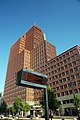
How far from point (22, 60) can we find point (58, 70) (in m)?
45.9

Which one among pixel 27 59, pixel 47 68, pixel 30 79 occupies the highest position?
pixel 27 59

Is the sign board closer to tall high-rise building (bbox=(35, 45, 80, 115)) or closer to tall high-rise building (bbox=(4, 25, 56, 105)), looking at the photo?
tall high-rise building (bbox=(35, 45, 80, 115))

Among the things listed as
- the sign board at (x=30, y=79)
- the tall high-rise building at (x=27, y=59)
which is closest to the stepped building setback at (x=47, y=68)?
the tall high-rise building at (x=27, y=59)

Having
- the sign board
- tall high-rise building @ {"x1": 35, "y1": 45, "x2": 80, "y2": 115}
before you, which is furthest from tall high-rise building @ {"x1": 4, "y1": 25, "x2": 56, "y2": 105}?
the sign board

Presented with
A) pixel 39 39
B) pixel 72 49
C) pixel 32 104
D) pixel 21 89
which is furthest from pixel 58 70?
pixel 39 39

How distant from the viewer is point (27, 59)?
112 metres

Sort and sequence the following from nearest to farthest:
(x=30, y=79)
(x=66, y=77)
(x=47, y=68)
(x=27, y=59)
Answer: (x=30, y=79), (x=66, y=77), (x=47, y=68), (x=27, y=59)

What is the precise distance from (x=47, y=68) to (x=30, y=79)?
54.9 m

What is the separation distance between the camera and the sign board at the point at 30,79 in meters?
28.6

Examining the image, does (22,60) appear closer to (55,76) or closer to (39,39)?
(39,39)

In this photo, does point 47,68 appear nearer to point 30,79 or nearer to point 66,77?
point 66,77

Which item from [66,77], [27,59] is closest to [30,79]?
[66,77]

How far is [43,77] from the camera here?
32.9 meters

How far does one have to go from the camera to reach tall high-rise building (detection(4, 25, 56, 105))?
95312 mm
